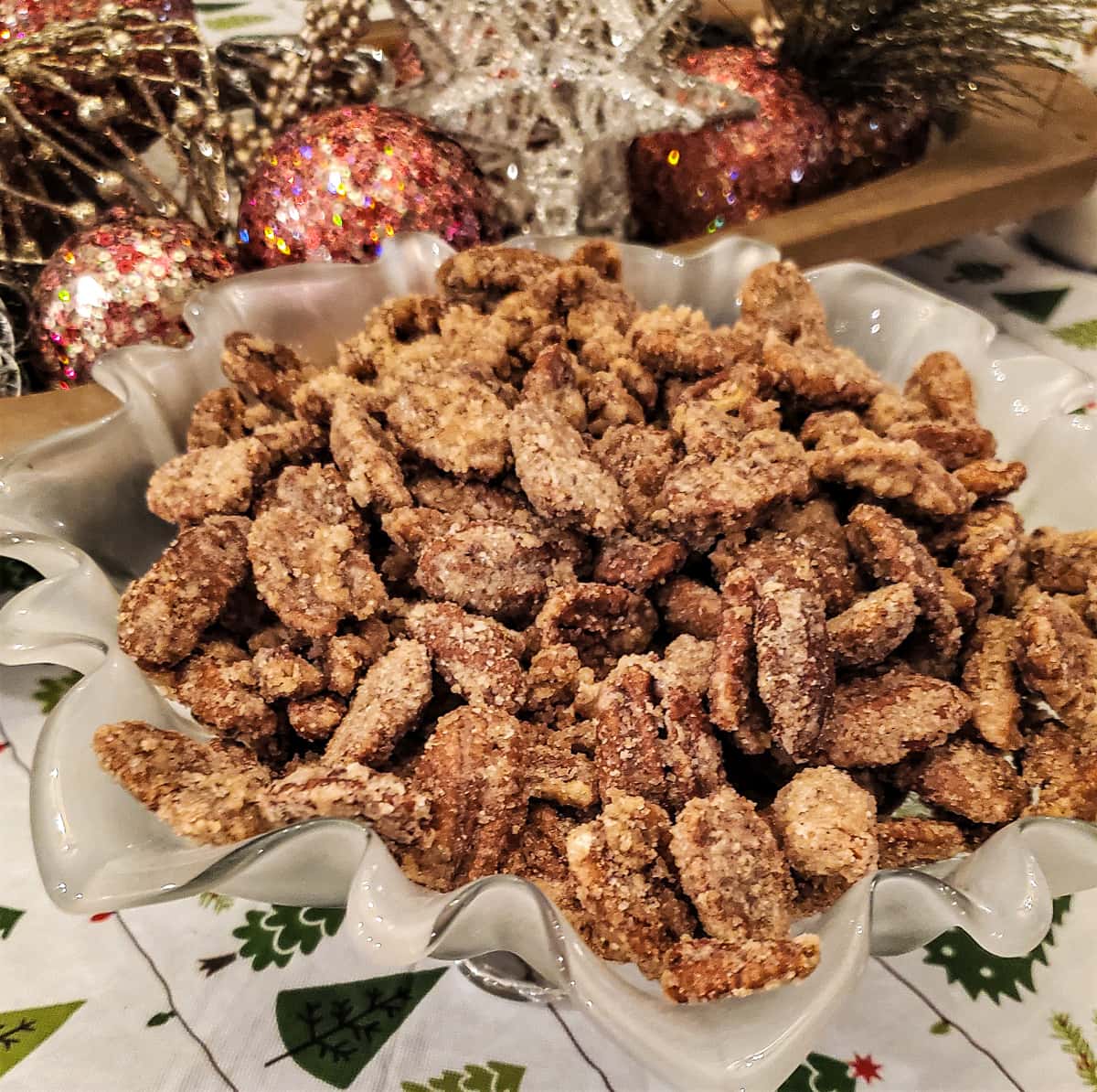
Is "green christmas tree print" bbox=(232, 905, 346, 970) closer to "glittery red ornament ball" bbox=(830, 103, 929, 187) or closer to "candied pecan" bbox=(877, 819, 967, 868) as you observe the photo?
"candied pecan" bbox=(877, 819, 967, 868)

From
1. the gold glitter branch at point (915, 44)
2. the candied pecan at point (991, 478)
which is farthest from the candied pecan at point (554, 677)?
the gold glitter branch at point (915, 44)

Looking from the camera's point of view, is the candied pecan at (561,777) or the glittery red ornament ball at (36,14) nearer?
the candied pecan at (561,777)

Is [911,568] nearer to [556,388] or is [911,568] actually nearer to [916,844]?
[916,844]

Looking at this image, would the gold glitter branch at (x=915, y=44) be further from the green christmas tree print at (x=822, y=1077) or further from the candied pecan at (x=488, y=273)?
the green christmas tree print at (x=822, y=1077)

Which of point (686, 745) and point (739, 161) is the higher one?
point (739, 161)

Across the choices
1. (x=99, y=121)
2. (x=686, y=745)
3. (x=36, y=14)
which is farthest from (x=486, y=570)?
(x=36, y=14)
